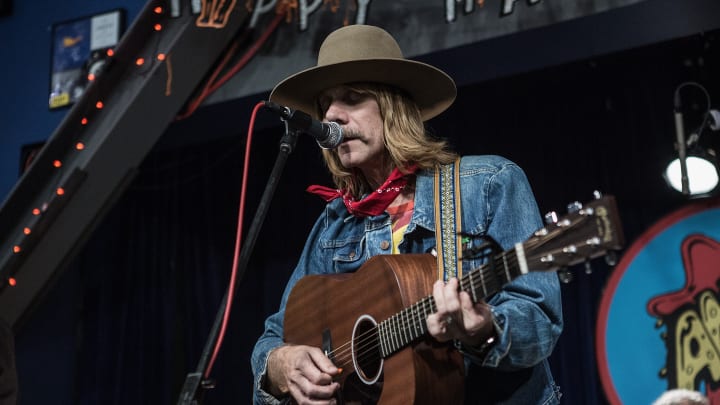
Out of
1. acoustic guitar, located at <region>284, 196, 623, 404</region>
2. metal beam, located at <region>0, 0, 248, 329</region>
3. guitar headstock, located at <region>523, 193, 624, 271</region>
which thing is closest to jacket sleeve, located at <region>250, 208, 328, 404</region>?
acoustic guitar, located at <region>284, 196, 623, 404</region>

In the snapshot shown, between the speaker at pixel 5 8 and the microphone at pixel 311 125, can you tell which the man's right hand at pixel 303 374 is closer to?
the microphone at pixel 311 125

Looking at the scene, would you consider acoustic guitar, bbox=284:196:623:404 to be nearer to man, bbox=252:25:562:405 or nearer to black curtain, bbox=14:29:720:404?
man, bbox=252:25:562:405

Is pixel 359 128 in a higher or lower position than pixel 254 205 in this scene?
lower

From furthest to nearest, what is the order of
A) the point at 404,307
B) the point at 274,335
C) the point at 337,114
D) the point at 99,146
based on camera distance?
the point at 99,146 < the point at 274,335 < the point at 337,114 < the point at 404,307

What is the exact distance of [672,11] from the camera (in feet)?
14.1

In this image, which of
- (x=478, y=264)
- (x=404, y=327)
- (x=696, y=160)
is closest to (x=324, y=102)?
(x=478, y=264)

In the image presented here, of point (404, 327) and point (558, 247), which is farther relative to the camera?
point (404, 327)

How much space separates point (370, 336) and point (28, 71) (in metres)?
4.98

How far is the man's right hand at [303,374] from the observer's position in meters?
2.12

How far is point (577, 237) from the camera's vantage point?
63.9 inches

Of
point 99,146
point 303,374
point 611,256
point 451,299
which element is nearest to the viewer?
point 611,256

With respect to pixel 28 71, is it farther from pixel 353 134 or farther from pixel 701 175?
pixel 701 175

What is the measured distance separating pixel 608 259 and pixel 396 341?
564 millimetres

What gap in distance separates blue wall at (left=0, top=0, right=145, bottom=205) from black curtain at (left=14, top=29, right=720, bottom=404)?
34.7 inches
